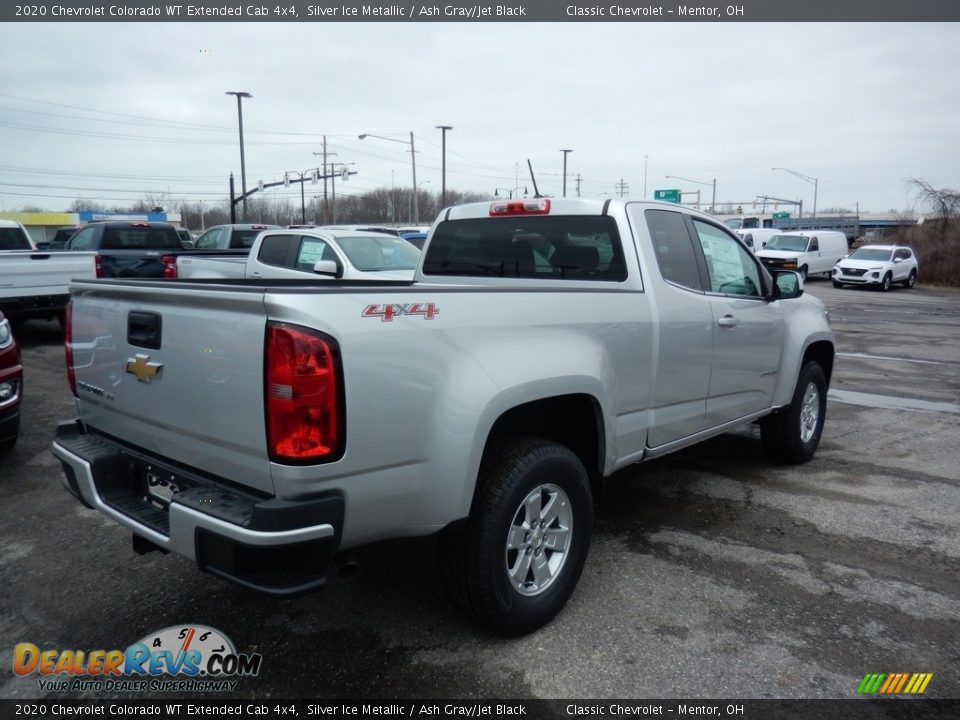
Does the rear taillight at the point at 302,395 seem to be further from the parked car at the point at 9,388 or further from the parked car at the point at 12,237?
the parked car at the point at 12,237

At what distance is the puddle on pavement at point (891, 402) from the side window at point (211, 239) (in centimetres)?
1440

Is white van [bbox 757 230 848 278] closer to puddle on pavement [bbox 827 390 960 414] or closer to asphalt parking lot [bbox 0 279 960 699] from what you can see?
puddle on pavement [bbox 827 390 960 414]

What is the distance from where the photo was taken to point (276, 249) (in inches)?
468

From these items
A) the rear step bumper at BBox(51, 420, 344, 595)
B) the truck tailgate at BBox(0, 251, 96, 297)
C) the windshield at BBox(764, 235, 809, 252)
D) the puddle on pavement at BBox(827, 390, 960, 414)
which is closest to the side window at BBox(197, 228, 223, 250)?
the truck tailgate at BBox(0, 251, 96, 297)

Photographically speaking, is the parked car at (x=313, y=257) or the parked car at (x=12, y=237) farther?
the parked car at (x=12, y=237)

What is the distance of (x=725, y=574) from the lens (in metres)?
3.86

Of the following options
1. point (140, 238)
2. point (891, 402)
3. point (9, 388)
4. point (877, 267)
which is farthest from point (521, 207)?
point (877, 267)

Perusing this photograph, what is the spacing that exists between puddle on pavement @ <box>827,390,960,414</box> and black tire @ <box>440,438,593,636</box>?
6.02 m

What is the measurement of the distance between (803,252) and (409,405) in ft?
105

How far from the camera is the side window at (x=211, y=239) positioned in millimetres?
17938

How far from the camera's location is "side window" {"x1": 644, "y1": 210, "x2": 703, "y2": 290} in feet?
13.8

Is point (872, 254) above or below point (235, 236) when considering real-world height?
below

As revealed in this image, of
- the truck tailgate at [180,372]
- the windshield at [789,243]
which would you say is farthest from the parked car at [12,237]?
the windshield at [789,243]

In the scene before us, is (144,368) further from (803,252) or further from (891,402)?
(803,252)
